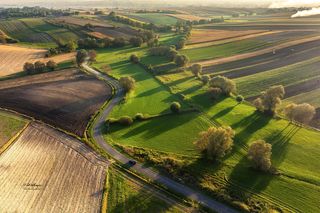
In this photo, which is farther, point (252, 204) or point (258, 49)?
point (258, 49)

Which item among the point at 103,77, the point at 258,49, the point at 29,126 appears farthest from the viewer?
the point at 258,49

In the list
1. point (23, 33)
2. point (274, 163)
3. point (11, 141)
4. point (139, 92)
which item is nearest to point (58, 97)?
point (139, 92)

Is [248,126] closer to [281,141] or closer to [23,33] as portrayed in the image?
[281,141]

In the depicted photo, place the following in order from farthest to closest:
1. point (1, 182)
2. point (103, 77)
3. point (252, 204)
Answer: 1. point (103, 77)
2. point (1, 182)
3. point (252, 204)

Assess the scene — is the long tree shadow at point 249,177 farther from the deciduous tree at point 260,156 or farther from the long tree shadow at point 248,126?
the long tree shadow at point 248,126

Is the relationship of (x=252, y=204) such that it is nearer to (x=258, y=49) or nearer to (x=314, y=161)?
(x=314, y=161)

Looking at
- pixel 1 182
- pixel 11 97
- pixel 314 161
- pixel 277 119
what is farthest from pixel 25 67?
pixel 314 161

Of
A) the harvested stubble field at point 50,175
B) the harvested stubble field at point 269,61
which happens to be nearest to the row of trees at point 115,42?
the harvested stubble field at point 269,61
